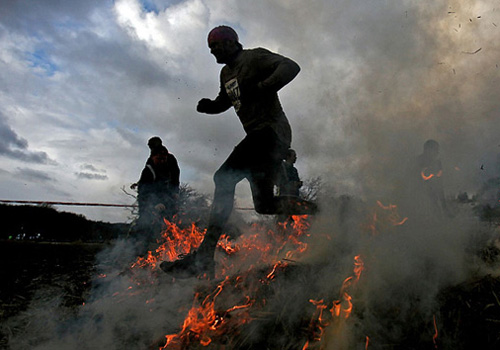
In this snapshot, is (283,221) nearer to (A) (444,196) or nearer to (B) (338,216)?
(B) (338,216)

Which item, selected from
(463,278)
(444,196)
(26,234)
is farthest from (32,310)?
(26,234)

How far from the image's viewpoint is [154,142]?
6609 millimetres

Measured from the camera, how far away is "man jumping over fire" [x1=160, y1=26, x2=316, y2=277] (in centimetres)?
282

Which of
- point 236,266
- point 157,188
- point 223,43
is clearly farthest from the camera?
point 157,188

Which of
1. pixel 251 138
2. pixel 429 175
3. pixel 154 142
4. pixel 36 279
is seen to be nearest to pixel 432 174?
pixel 429 175

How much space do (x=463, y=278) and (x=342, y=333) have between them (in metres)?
1.03

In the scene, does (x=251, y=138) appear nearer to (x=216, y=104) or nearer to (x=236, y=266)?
(x=216, y=104)

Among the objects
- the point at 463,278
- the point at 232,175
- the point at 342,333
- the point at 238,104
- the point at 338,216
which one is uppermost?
the point at 238,104

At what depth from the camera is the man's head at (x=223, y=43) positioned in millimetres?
3035

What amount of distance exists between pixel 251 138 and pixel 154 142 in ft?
13.6

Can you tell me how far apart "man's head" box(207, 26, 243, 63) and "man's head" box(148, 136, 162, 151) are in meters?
3.81

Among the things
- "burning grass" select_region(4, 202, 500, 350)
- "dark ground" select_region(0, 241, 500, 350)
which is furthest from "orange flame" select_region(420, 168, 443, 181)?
"dark ground" select_region(0, 241, 500, 350)

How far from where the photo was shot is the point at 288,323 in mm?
2166

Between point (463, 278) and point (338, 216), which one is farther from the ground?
point (338, 216)
